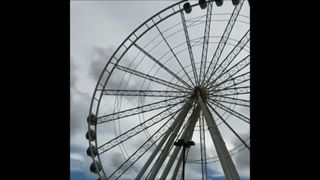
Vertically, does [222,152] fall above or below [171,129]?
below

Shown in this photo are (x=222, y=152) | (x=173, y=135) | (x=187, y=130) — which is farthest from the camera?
(x=187, y=130)

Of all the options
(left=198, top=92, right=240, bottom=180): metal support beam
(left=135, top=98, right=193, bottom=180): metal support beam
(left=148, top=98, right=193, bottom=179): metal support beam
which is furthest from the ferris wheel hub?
(left=198, top=92, right=240, bottom=180): metal support beam

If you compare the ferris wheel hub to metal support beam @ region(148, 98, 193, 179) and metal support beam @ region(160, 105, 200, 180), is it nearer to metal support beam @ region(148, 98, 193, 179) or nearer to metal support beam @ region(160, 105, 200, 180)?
metal support beam @ region(160, 105, 200, 180)

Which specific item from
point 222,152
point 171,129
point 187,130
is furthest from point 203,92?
point 222,152

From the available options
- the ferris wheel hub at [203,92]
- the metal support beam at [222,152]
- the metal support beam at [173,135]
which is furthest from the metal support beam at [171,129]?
the metal support beam at [222,152]

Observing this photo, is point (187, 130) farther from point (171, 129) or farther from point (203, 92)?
point (203, 92)

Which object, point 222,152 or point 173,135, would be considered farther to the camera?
point 173,135
